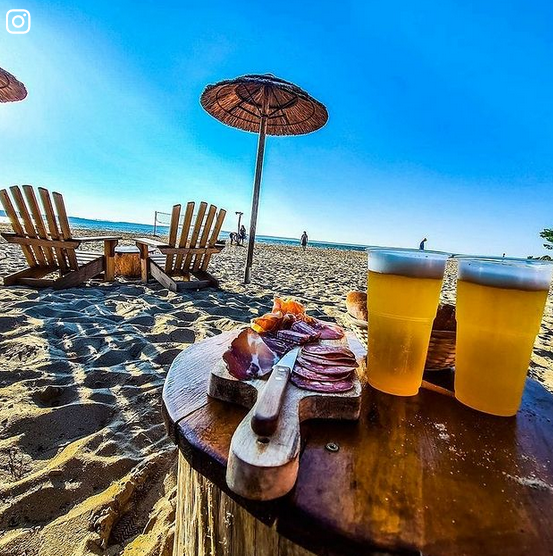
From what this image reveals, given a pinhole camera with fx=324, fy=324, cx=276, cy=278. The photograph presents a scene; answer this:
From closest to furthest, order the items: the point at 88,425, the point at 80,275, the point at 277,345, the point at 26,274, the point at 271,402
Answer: the point at 271,402, the point at 277,345, the point at 88,425, the point at 26,274, the point at 80,275

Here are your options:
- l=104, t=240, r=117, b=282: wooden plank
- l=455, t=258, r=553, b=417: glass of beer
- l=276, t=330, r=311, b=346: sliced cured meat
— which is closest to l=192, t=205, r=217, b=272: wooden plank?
l=104, t=240, r=117, b=282: wooden plank

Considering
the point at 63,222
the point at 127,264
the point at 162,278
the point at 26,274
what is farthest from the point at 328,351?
the point at 127,264

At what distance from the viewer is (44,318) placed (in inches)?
117

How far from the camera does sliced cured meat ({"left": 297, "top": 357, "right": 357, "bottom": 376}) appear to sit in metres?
0.73

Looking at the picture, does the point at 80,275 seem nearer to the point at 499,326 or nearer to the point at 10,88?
the point at 10,88

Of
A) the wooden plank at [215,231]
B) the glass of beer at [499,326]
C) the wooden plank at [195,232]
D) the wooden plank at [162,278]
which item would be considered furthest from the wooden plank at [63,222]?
the glass of beer at [499,326]

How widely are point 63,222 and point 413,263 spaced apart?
185 inches

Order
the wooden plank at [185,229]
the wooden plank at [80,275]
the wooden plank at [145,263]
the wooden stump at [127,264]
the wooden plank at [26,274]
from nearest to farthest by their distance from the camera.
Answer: the wooden plank at [26,274], the wooden plank at [80,275], the wooden plank at [185,229], the wooden plank at [145,263], the wooden stump at [127,264]

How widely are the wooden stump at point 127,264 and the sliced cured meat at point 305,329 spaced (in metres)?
5.32

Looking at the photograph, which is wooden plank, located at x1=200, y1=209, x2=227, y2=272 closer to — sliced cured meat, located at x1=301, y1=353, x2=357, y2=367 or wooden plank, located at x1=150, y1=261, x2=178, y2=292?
wooden plank, located at x1=150, y1=261, x2=178, y2=292

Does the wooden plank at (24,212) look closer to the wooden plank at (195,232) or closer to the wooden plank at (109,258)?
the wooden plank at (109,258)

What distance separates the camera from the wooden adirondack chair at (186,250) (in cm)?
464

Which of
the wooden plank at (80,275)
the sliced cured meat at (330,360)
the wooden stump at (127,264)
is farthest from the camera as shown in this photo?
the wooden stump at (127,264)

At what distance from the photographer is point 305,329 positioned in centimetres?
104
